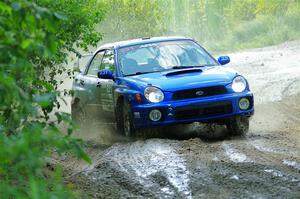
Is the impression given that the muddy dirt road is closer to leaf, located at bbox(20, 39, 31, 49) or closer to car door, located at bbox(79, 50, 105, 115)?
car door, located at bbox(79, 50, 105, 115)

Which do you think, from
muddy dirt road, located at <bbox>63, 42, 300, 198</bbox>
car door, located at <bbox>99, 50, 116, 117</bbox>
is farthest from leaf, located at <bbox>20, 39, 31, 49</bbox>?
car door, located at <bbox>99, 50, 116, 117</bbox>

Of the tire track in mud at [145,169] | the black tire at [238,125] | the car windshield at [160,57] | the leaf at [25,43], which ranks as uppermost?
the leaf at [25,43]

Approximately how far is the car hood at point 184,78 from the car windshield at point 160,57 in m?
0.30

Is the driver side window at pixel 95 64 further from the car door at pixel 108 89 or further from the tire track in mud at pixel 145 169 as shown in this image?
the tire track in mud at pixel 145 169

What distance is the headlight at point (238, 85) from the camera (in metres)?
11.0

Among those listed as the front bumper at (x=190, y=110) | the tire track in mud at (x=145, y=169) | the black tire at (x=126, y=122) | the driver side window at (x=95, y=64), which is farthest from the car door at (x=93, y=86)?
the tire track in mud at (x=145, y=169)

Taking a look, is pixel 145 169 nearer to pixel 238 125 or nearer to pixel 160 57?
pixel 238 125

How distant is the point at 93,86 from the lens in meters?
12.8

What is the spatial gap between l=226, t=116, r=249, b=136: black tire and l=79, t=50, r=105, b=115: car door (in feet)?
7.32

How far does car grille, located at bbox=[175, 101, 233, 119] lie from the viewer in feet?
35.3

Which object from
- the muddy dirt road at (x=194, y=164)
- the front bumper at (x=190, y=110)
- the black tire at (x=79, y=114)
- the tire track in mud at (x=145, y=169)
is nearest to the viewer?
the muddy dirt road at (x=194, y=164)

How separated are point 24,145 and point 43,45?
582 mm

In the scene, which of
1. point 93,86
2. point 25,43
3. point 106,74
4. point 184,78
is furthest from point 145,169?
point 25,43

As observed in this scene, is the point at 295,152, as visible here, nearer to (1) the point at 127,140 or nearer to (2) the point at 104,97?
(1) the point at 127,140
